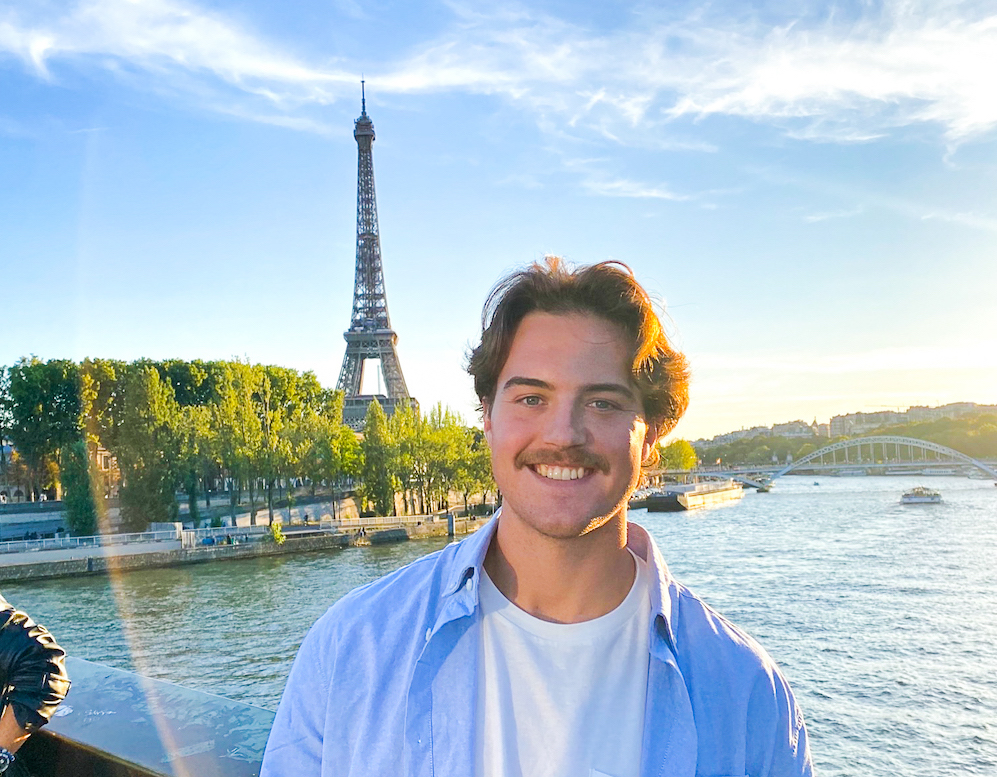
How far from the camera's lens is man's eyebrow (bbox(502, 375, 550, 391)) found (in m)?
1.43

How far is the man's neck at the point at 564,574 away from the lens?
4.58ft

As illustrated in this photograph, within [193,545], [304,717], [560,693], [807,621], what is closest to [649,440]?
[560,693]

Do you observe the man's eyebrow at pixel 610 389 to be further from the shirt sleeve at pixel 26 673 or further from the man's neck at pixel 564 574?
the shirt sleeve at pixel 26 673

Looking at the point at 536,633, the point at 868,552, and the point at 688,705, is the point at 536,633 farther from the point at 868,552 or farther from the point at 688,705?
the point at 868,552

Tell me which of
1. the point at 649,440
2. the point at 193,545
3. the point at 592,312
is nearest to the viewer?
the point at 592,312

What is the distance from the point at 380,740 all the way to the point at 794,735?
582mm

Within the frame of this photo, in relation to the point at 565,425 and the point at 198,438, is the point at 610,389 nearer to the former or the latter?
the point at 565,425

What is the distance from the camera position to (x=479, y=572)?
4.51ft

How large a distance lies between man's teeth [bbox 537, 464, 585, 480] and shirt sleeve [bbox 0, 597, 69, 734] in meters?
1.15

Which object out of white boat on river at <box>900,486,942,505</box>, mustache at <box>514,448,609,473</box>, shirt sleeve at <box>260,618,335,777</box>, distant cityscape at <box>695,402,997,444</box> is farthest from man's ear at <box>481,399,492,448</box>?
distant cityscape at <box>695,402,997,444</box>

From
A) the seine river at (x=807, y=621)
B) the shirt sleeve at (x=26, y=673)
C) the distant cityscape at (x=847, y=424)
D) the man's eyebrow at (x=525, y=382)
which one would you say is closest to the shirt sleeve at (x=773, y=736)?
the man's eyebrow at (x=525, y=382)

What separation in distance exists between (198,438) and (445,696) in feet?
92.0

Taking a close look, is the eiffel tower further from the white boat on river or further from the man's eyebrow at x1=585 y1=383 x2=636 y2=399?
the man's eyebrow at x1=585 y1=383 x2=636 y2=399

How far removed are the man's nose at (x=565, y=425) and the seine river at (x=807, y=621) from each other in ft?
29.1
